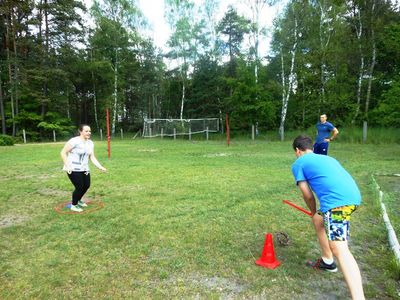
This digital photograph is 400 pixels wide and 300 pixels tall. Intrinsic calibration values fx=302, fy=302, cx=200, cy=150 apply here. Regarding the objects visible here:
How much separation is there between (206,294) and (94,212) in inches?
121

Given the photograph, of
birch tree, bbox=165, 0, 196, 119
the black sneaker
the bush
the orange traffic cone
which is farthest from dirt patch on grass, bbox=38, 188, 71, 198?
birch tree, bbox=165, 0, 196, 119

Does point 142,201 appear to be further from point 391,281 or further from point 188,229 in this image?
point 391,281

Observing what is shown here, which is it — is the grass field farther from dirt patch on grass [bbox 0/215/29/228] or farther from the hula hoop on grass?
the hula hoop on grass

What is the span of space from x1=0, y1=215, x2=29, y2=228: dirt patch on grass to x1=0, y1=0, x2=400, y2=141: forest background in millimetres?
17174

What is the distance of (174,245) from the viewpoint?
3.75 metres

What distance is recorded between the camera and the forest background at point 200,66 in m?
21.2

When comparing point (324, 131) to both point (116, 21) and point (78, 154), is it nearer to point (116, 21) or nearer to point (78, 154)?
point (78, 154)

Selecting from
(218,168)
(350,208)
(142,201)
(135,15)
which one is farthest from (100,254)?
(135,15)

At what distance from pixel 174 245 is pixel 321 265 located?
1694mm

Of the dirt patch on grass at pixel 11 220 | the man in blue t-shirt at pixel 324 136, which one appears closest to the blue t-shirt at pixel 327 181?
the dirt patch on grass at pixel 11 220

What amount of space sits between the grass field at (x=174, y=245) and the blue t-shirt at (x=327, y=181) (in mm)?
891

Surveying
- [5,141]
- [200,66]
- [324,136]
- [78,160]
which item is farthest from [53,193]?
[200,66]

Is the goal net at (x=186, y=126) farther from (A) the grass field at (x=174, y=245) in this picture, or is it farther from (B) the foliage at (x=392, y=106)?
(A) the grass field at (x=174, y=245)

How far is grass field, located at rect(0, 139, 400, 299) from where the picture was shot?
2.81 m
